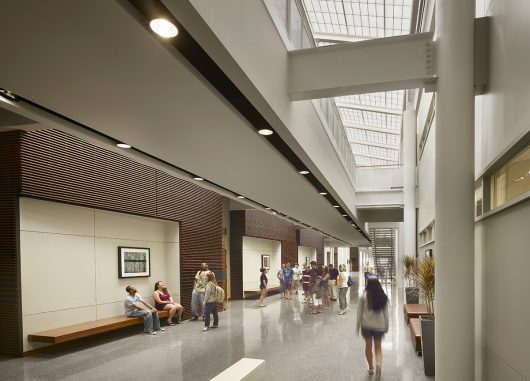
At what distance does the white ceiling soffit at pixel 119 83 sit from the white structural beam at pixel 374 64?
1.19 m

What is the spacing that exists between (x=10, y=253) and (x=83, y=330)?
211 cm

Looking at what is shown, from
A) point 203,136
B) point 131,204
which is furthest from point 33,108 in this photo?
point 131,204

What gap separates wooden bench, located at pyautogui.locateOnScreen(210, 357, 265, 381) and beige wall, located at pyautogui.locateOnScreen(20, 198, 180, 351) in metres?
4.87

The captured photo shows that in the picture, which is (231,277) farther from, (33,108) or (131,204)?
(33,108)

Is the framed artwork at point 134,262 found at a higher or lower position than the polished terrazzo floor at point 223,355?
higher

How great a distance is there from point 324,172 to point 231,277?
38.4ft

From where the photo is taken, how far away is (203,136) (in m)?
5.91

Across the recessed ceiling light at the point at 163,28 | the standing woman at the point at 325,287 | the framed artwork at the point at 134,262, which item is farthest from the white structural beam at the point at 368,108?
the recessed ceiling light at the point at 163,28

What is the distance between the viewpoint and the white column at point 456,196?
4.74 meters

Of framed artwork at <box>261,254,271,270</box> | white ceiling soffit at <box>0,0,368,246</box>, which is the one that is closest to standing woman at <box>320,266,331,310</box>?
framed artwork at <box>261,254,271,270</box>

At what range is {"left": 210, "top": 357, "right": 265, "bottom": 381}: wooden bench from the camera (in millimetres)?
5384

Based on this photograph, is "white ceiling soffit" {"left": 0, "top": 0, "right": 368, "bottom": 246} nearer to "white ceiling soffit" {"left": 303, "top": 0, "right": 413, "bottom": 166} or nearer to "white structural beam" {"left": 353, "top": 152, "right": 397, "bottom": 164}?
"white ceiling soffit" {"left": 303, "top": 0, "right": 413, "bottom": 166}

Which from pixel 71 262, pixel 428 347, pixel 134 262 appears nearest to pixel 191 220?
pixel 134 262

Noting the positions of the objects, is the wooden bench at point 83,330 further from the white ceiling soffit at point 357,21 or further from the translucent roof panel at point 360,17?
the translucent roof panel at point 360,17
